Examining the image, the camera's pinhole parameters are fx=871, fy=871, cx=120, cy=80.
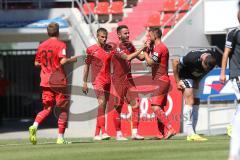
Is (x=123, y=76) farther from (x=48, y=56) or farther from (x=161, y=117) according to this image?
(x=48, y=56)

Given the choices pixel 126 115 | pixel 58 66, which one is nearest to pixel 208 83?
pixel 126 115

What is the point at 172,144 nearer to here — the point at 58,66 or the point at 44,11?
the point at 58,66

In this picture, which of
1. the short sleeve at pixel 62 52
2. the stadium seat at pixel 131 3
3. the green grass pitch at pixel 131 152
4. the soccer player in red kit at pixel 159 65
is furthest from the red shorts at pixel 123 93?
the stadium seat at pixel 131 3

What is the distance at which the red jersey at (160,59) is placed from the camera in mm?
15703

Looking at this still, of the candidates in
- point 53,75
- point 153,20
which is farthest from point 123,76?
point 153,20

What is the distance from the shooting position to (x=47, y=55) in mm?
15023

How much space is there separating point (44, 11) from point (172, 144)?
1522 centimetres

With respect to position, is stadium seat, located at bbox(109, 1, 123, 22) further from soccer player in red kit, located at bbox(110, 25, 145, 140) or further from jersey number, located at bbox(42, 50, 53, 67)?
jersey number, located at bbox(42, 50, 53, 67)

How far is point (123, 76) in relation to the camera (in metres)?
16.4

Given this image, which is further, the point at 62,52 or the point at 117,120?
the point at 117,120

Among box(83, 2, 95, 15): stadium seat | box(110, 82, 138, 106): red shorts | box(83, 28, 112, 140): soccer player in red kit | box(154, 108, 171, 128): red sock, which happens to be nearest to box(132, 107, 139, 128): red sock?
box(110, 82, 138, 106): red shorts

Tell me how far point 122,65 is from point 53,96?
1.87 m

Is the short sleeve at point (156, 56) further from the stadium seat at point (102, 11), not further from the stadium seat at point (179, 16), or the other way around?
the stadium seat at point (102, 11)

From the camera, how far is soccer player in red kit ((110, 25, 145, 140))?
1598 centimetres
